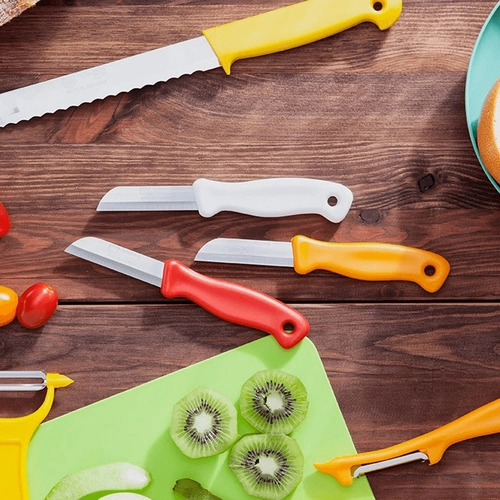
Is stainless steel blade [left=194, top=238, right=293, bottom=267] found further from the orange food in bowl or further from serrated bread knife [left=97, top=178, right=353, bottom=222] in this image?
the orange food in bowl

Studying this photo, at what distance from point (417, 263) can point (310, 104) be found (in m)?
0.28

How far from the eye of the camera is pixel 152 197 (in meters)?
1.08

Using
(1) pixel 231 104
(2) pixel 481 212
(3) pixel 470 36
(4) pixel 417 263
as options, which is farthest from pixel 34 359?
(3) pixel 470 36

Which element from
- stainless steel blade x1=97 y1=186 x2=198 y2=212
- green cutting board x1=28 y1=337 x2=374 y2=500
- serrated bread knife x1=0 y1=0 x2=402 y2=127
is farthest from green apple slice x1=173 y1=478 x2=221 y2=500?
serrated bread knife x1=0 y1=0 x2=402 y2=127

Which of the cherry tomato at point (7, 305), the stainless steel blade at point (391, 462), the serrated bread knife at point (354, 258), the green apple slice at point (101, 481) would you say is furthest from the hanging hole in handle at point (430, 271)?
the cherry tomato at point (7, 305)

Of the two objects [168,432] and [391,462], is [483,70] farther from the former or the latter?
[168,432]

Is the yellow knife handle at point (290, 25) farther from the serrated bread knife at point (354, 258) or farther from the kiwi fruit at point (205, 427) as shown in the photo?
the kiwi fruit at point (205, 427)

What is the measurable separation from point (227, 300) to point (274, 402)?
16 cm

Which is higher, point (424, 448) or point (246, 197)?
point (246, 197)

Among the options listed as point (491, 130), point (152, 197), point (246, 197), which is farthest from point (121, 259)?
point (491, 130)

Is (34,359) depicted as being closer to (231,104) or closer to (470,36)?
(231,104)

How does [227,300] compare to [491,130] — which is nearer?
[491,130]

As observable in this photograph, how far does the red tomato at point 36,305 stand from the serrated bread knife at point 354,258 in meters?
0.26

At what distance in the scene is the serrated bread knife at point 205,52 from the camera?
108 cm
